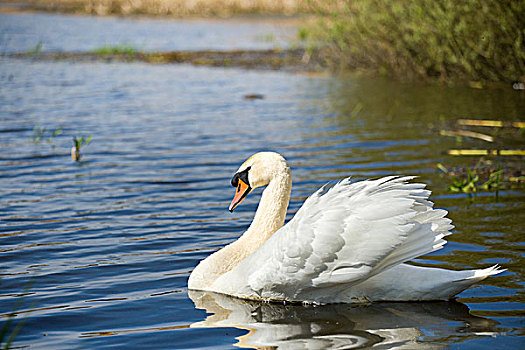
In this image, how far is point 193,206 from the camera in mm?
9383

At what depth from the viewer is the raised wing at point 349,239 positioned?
221 inches

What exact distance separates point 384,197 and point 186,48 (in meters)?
27.0

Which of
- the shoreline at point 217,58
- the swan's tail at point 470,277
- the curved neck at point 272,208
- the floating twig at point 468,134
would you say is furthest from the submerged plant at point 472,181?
the shoreline at point 217,58

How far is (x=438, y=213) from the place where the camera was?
235 inches

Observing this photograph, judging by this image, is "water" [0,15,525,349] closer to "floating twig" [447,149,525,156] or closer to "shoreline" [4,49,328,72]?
"floating twig" [447,149,525,156]

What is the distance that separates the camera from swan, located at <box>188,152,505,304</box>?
5629mm

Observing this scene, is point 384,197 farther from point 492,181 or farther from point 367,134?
point 367,134

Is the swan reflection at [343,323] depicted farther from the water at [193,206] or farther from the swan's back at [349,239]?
the swan's back at [349,239]

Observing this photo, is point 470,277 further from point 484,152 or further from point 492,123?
point 492,123

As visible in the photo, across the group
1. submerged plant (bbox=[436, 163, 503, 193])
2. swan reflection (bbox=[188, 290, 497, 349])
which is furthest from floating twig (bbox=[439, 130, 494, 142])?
swan reflection (bbox=[188, 290, 497, 349])

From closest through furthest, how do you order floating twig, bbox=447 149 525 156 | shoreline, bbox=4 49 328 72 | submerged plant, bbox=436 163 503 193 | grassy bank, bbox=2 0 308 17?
1. submerged plant, bbox=436 163 503 193
2. floating twig, bbox=447 149 525 156
3. shoreline, bbox=4 49 328 72
4. grassy bank, bbox=2 0 308 17

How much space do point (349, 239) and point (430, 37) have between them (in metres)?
14.4

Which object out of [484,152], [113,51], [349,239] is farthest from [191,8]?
[349,239]

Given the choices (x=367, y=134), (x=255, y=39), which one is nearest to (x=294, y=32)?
(x=255, y=39)
